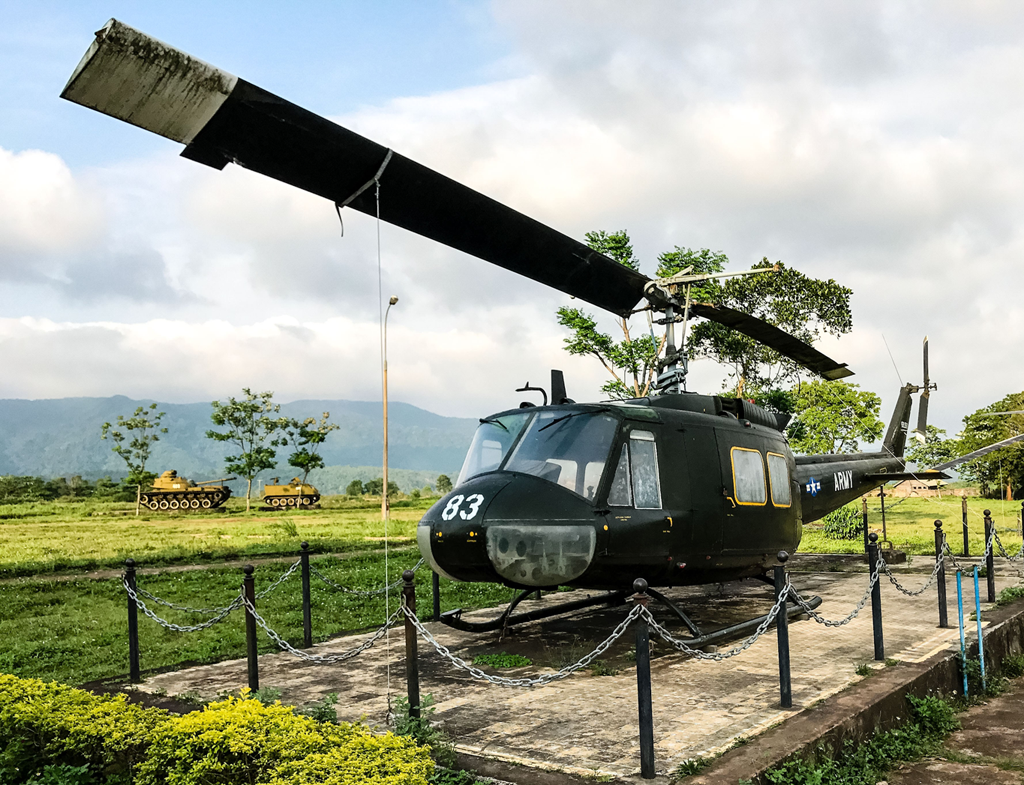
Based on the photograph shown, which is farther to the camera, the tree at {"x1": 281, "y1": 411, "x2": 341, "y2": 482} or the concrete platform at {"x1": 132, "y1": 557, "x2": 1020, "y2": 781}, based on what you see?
the tree at {"x1": 281, "y1": 411, "x2": 341, "y2": 482}

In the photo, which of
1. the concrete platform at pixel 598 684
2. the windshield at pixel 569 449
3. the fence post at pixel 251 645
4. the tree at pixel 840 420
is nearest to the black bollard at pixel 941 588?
the concrete platform at pixel 598 684

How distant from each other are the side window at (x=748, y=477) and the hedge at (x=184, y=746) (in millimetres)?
4705

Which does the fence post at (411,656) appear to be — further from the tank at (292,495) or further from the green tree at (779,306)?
the tank at (292,495)

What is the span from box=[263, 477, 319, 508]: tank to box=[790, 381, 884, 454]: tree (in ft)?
110

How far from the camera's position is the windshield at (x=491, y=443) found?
737 centimetres

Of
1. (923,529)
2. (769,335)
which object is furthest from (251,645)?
(923,529)

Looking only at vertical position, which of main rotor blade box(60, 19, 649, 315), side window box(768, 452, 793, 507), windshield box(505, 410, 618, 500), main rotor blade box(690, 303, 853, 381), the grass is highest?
main rotor blade box(60, 19, 649, 315)

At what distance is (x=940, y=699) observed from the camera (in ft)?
21.5

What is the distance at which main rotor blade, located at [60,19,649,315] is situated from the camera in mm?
3361

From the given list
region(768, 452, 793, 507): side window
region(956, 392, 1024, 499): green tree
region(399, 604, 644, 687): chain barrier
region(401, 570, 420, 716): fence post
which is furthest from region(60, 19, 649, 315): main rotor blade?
region(956, 392, 1024, 499): green tree

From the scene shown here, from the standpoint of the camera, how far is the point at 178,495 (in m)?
49.9

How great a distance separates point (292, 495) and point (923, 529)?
39188 millimetres

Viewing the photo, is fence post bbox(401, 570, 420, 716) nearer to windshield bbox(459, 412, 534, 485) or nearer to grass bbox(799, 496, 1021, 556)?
windshield bbox(459, 412, 534, 485)

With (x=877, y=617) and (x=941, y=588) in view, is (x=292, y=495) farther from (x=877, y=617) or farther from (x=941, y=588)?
(x=877, y=617)
